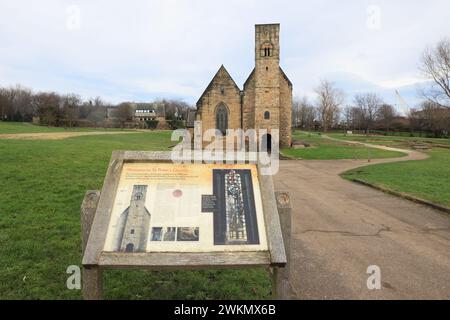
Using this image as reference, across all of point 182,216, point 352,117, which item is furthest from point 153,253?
point 352,117

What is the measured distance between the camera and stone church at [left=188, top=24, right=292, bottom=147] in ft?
108

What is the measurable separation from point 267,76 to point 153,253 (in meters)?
31.7

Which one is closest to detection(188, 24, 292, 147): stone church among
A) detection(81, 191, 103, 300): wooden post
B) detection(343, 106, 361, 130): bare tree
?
detection(81, 191, 103, 300): wooden post

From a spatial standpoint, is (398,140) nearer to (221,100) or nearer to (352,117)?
(221,100)

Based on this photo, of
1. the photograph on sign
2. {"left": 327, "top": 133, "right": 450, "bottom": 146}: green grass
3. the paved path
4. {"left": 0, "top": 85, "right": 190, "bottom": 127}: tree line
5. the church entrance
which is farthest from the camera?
{"left": 0, "top": 85, "right": 190, "bottom": 127}: tree line

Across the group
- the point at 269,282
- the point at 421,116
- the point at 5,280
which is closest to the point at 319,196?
the point at 269,282

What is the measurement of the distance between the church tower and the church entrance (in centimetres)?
361

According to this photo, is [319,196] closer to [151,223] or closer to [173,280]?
[173,280]

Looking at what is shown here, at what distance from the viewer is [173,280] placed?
15.7 feet

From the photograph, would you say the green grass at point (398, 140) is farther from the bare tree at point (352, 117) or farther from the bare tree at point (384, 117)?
the bare tree at point (352, 117)

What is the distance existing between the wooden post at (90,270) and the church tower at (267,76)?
3023 centimetres

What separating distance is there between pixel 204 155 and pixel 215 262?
5.12 ft

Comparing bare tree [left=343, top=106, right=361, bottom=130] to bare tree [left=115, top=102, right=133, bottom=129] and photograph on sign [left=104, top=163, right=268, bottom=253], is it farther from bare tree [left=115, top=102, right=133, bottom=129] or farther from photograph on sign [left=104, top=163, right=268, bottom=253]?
photograph on sign [left=104, top=163, right=268, bottom=253]

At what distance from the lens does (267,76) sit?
109 ft
